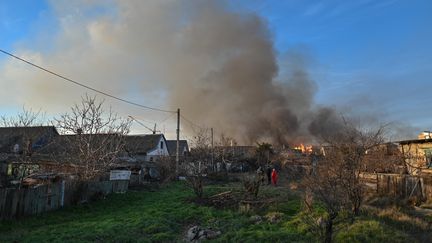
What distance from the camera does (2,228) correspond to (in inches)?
454

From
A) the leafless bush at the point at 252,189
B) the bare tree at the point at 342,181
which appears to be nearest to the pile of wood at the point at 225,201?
the leafless bush at the point at 252,189

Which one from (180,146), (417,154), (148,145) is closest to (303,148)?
(180,146)

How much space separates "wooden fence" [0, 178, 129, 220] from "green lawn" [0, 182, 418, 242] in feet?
1.33

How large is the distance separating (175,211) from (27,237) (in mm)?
6104

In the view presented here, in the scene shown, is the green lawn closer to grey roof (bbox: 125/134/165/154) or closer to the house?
the house

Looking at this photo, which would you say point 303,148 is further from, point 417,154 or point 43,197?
point 43,197

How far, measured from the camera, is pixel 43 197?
47.0ft

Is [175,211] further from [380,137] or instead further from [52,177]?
[380,137]

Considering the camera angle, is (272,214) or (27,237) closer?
(27,237)

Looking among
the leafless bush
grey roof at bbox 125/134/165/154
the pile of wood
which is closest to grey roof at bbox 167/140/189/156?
grey roof at bbox 125/134/165/154

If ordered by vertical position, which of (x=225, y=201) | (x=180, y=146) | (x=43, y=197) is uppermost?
(x=180, y=146)

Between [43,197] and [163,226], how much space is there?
5.83 m

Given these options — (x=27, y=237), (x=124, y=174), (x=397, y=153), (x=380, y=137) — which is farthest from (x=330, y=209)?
(x=397, y=153)

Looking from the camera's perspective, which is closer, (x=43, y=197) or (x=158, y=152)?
(x=43, y=197)
